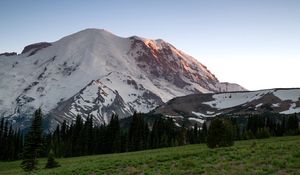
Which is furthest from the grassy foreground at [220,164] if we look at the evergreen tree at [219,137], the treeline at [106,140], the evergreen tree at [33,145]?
the treeline at [106,140]

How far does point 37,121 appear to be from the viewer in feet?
202

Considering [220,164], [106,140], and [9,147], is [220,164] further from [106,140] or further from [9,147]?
[9,147]

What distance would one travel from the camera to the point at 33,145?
195ft

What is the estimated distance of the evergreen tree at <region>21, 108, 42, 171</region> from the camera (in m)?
58.0

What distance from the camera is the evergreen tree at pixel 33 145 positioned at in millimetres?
58031

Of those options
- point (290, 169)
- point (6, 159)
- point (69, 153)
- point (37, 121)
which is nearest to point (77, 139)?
point (69, 153)

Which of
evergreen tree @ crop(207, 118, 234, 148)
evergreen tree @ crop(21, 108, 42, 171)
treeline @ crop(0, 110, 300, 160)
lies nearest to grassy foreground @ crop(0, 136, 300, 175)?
evergreen tree @ crop(21, 108, 42, 171)

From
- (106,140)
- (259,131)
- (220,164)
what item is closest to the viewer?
(220,164)

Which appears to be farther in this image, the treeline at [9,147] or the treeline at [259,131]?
the treeline at [9,147]

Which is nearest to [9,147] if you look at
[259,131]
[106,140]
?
[106,140]

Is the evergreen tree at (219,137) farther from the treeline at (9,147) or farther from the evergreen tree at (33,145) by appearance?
the treeline at (9,147)

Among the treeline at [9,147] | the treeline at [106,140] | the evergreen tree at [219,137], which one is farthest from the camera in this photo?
the treeline at [9,147]

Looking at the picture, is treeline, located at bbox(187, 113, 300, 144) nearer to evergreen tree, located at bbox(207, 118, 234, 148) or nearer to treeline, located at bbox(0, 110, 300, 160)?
treeline, located at bbox(0, 110, 300, 160)

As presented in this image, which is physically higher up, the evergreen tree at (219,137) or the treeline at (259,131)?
the treeline at (259,131)
